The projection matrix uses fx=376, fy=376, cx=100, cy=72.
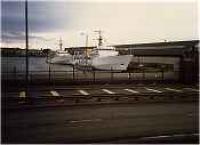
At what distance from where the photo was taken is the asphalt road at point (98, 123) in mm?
10891

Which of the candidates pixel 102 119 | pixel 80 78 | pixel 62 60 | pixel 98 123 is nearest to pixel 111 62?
pixel 80 78

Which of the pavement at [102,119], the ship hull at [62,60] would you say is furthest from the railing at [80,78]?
the ship hull at [62,60]

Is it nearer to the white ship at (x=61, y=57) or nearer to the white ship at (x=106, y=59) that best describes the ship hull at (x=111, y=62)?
the white ship at (x=106, y=59)

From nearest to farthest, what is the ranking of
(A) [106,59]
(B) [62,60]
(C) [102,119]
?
(C) [102,119]
(A) [106,59]
(B) [62,60]

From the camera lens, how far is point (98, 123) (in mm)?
13086

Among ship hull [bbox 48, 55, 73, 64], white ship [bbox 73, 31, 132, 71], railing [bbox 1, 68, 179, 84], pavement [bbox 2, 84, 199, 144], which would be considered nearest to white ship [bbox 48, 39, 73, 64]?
ship hull [bbox 48, 55, 73, 64]

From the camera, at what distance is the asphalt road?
429 inches

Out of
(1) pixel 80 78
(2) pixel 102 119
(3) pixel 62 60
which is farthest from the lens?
(3) pixel 62 60

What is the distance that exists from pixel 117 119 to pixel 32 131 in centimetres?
356

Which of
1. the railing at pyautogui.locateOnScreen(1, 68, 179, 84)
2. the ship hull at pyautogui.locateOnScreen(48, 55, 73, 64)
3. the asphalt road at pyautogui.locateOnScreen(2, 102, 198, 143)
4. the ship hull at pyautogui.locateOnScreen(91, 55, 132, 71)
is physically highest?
the ship hull at pyautogui.locateOnScreen(48, 55, 73, 64)

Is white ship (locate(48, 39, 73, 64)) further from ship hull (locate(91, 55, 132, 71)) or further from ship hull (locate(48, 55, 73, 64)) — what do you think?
ship hull (locate(91, 55, 132, 71))

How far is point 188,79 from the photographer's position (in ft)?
101

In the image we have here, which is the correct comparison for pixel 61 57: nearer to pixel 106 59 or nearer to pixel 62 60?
pixel 62 60

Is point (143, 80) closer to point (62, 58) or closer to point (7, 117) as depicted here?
point (7, 117)
